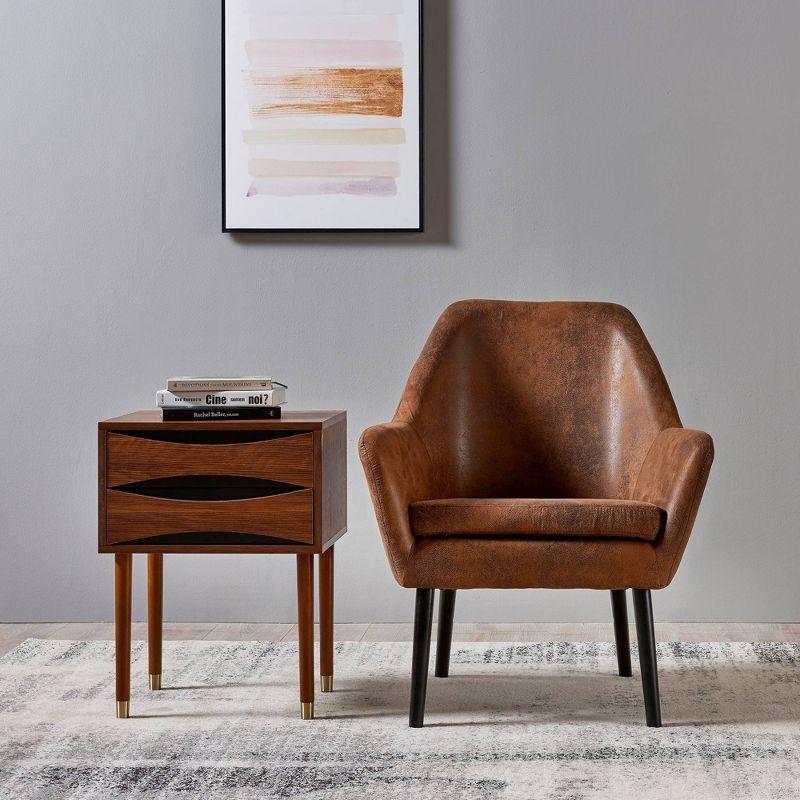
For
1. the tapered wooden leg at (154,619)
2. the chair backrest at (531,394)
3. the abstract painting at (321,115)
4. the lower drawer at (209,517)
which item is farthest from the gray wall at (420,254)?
the lower drawer at (209,517)

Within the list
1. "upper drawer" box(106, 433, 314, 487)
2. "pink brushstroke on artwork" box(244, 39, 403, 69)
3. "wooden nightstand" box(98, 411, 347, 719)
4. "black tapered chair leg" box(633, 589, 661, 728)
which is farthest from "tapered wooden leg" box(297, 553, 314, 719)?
"pink brushstroke on artwork" box(244, 39, 403, 69)

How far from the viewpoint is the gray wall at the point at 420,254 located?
2.96 m

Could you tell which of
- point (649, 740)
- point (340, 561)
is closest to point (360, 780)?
point (649, 740)

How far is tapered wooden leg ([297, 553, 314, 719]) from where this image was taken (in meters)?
2.12

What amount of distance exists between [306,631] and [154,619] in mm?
482

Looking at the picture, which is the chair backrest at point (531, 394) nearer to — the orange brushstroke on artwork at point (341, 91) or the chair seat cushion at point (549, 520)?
the chair seat cushion at point (549, 520)

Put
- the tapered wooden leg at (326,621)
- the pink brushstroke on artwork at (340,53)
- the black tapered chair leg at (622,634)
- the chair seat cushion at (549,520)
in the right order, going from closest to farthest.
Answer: the chair seat cushion at (549,520) → the tapered wooden leg at (326,621) → the black tapered chair leg at (622,634) → the pink brushstroke on artwork at (340,53)

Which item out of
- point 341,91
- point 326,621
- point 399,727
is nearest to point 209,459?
point 326,621

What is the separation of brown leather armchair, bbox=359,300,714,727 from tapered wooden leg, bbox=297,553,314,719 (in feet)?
0.62

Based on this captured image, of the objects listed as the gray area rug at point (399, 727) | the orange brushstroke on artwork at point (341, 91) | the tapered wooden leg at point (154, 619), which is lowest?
the gray area rug at point (399, 727)

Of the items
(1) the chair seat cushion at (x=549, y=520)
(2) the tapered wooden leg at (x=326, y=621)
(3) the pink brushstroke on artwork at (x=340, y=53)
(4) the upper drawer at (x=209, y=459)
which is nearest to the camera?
(1) the chair seat cushion at (x=549, y=520)

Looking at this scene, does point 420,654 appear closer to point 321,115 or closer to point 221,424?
point 221,424

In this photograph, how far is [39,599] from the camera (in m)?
3.07

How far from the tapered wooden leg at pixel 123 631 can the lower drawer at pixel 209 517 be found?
2.5 inches
